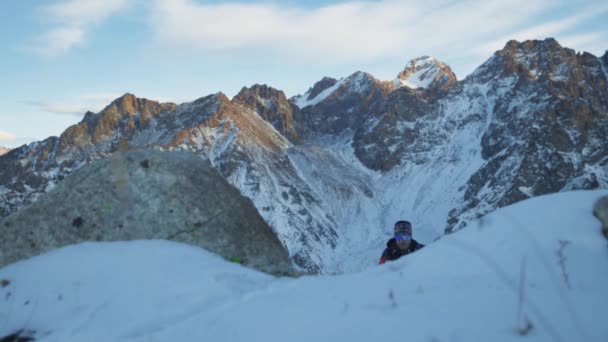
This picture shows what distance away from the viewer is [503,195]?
179250 millimetres

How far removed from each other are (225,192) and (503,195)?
184719mm

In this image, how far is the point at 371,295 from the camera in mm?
4801

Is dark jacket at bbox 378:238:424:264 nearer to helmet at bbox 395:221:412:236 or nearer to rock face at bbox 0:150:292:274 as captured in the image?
helmet at bbox 395:221:412:236

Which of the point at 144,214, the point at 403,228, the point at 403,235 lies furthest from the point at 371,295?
the point at 403,228

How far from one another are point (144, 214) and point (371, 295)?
204 inches

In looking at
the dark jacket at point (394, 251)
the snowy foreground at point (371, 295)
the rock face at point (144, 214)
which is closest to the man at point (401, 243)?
the dark jacket at point (394, 251)

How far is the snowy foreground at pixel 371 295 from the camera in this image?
404 cm

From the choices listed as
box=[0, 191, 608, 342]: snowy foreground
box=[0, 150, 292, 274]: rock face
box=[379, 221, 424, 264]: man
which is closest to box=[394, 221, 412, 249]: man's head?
box=[379, 221, 424, 264]: man

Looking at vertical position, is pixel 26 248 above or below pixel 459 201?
above

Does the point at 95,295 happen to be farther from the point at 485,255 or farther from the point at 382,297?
the point at 485,255

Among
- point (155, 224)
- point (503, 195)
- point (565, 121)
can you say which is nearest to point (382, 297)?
point (155, 224)

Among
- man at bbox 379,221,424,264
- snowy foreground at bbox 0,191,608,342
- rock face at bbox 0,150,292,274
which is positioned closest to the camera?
snowy foreground at bbox 0,191,608,342

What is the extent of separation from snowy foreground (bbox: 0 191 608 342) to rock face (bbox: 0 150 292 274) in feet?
4.57

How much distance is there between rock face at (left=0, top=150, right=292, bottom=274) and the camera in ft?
27.7
